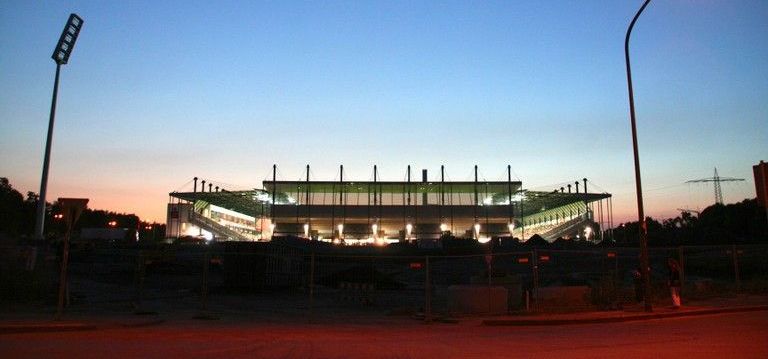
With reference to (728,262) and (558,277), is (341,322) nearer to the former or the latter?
(558,277)

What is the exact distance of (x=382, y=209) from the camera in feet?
295

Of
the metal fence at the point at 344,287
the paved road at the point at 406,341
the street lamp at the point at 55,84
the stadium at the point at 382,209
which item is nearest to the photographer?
the paved road at the point at 406,341

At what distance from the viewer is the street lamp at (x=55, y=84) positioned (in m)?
36.5

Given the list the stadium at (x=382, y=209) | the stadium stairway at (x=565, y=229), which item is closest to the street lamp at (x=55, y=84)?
the stadium at (x=382, y=209)

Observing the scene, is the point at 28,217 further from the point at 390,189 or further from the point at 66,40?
the point at 66,40

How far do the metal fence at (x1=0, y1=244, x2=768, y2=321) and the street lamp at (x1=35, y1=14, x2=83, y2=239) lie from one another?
12.3 ft

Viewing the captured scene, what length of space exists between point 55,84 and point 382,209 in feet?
184

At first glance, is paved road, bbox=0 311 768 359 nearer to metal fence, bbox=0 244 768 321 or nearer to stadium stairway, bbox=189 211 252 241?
metal fence, bbox=0 244 768 321

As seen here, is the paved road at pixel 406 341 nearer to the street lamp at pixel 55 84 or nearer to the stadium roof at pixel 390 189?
the street lamp at pixel 55 84

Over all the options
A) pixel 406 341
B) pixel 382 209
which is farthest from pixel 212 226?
pixel 406 341

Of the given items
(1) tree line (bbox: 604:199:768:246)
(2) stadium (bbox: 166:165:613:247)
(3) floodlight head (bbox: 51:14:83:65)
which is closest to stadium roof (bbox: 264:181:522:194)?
(2) stadium (bbox: 166:165:613:247)

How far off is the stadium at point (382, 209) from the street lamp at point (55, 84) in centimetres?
4713

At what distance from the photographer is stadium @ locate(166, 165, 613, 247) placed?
3521 inches

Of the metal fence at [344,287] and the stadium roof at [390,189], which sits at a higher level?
the stadium roof at [390,189]
